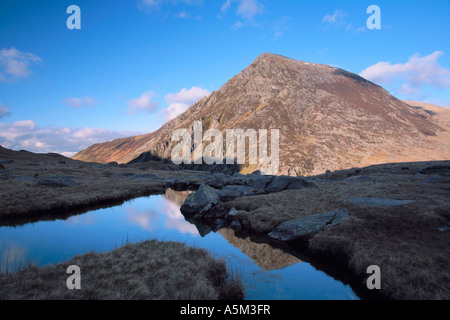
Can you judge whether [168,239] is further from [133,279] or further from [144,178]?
[144,178]

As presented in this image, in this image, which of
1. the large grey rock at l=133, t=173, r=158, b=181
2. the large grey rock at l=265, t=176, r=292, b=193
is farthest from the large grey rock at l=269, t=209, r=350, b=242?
the large grey rock at l=133, t=173, r=158, b=181

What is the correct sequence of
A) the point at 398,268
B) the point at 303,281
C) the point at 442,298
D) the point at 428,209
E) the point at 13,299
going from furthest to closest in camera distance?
1. the point at 428,209
2. the point at 303,281
3. the point at 398,268
4. the point at 442,298
5. the point at 13,299

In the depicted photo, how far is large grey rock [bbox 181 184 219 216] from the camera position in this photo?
29.7 metres

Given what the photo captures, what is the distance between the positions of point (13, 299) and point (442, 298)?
53.9 ft

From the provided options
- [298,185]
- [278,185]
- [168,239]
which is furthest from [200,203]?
[298,185]

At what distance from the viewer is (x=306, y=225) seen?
19.1 meters

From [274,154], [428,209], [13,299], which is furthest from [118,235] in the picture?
[274,154]

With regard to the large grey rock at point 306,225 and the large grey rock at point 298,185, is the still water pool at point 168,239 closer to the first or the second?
the large grey rock at point 306,225

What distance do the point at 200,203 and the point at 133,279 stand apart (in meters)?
20.2

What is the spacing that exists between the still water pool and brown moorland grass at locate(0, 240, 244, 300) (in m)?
1.79

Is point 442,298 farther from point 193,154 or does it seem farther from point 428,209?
point 193,154

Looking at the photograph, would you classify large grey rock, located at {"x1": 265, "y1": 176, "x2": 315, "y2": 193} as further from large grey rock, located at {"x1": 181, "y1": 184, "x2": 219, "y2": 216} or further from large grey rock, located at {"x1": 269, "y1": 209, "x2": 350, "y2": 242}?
large grey rock, located at {"x1": 269, "y1": 209, "x2": 350, "y2": 242}

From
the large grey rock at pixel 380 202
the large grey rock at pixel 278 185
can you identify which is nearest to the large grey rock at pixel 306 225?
the large grey rock at pixel 380 202

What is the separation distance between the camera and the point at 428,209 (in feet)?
58.9
